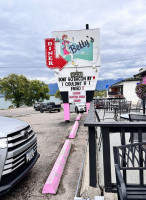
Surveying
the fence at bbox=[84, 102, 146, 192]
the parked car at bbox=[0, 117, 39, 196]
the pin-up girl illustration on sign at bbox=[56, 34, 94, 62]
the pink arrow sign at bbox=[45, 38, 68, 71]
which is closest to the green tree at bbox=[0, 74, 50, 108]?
the pink arrow sign at bbox=[45, 38, 68, 71]

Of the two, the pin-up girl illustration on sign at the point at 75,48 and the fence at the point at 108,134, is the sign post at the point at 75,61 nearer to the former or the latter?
the pin-up girl illustration on sign at the point at 75,48

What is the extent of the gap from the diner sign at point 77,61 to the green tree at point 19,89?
4639 cm

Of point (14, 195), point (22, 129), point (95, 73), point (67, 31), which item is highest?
point (67, 31)

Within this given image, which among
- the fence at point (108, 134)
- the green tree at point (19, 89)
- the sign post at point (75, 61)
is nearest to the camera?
the fence at point (108, 134)

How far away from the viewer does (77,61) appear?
332 inches

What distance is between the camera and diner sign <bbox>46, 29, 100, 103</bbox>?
816cm

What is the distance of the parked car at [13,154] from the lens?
210 cm

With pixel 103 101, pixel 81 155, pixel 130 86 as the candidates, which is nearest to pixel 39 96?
pixel 130 86

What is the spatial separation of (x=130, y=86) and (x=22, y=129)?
3179 cm

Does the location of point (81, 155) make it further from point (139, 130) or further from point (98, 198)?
point (139, 130)

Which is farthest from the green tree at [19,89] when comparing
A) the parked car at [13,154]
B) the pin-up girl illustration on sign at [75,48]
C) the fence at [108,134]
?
the fence at [108,134]

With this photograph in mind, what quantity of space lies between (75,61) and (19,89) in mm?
47012

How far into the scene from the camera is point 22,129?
261 centimetres

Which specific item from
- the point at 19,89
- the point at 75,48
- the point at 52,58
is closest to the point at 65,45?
the point at 75,48
